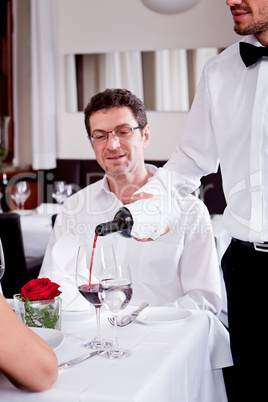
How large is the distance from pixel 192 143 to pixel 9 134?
528cm

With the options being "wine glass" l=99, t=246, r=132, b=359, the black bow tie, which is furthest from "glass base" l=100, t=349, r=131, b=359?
the black bow tie

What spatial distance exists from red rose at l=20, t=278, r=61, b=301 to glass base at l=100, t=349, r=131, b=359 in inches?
8.0

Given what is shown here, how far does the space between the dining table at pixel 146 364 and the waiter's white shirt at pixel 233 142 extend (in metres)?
0.30

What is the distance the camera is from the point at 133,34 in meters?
5.74

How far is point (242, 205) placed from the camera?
1.52 m

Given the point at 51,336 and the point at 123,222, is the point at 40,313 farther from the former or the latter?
the point at 123,222

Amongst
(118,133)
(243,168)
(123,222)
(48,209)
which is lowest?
(48,209)

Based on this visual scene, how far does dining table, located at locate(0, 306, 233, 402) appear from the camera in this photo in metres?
1.01

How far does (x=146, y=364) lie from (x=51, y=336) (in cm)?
24

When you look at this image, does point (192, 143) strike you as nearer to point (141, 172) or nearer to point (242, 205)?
point (242, 205)

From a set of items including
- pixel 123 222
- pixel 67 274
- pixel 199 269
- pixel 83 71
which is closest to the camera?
pixel 123 222

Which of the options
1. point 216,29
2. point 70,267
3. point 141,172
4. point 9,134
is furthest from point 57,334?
point 9,134

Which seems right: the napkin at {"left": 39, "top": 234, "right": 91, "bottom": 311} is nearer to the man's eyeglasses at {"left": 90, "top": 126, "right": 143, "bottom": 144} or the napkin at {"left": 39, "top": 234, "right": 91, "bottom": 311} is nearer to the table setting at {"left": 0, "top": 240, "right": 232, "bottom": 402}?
the table setting at {"left": 0, "top": 240, "right": 232, "bottom": 402}

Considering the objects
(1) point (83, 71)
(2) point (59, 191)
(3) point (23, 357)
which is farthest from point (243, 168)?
(1) point (83, 71)
